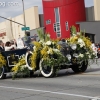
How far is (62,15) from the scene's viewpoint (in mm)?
54219

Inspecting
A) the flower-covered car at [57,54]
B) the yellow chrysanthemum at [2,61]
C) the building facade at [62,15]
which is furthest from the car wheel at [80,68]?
the building facade at [62,15]

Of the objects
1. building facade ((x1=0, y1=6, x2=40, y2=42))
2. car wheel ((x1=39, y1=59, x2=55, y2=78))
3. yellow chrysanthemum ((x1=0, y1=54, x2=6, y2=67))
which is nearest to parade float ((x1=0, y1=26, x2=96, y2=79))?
car wheel ((x1=39, y1=59, x2=55, y2=78))

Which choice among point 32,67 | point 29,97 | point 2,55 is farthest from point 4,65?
point 29,97

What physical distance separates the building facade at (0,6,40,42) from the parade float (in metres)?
49.2

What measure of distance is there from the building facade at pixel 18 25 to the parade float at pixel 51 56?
49.2m

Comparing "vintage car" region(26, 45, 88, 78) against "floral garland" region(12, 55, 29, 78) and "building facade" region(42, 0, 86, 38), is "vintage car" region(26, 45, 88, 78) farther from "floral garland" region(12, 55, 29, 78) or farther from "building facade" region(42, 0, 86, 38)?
"building facade" region(42, 0, 86, 38)

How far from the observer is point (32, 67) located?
14.2 meters

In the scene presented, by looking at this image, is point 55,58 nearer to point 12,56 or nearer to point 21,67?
point 21,67

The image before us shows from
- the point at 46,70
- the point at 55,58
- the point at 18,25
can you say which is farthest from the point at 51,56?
the point at 18,25

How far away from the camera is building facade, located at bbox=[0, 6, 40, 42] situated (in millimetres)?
64125

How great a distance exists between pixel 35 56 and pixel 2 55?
2.13 m

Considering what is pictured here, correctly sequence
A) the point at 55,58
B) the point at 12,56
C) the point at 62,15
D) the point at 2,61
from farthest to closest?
the point at 62,15, the point at 2,61, the point at 12,56, the point at 55,58

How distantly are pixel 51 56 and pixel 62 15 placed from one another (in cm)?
4087

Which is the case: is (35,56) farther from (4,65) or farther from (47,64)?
(4,65)
